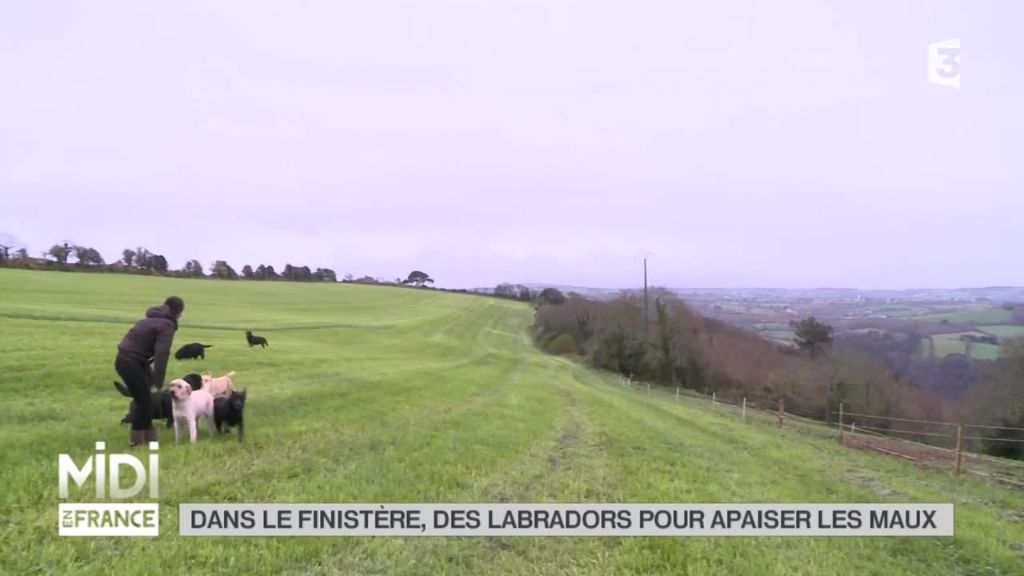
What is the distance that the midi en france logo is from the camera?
481 cm

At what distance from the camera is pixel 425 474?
7234 millimetres

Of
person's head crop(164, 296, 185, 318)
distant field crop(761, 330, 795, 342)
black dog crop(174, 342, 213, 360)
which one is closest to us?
person's head crop(164, 296, 185, 318)

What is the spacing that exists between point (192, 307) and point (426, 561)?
2126 inches

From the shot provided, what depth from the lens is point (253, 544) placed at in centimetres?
475

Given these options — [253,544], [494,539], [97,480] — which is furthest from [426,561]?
[97,480]

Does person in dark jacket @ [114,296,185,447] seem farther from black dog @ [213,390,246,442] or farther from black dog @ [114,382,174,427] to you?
black dog @ [213,390,246,442]

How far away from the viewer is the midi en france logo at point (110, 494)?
4812 millimetres

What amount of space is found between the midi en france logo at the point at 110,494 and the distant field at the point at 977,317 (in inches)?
3377

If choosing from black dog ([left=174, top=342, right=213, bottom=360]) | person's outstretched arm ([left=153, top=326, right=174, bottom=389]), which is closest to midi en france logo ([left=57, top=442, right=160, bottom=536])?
person's outstretched arm ([left=153, top=326, right=174, bottom=389])

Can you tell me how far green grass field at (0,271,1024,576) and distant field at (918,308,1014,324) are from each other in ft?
230

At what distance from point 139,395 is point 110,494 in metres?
2.33

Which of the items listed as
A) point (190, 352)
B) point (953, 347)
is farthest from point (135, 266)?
point (953, 347)

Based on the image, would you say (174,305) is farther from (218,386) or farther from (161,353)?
(218,386)

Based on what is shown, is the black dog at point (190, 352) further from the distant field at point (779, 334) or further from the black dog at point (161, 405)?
the distant field at point (779, 334)
